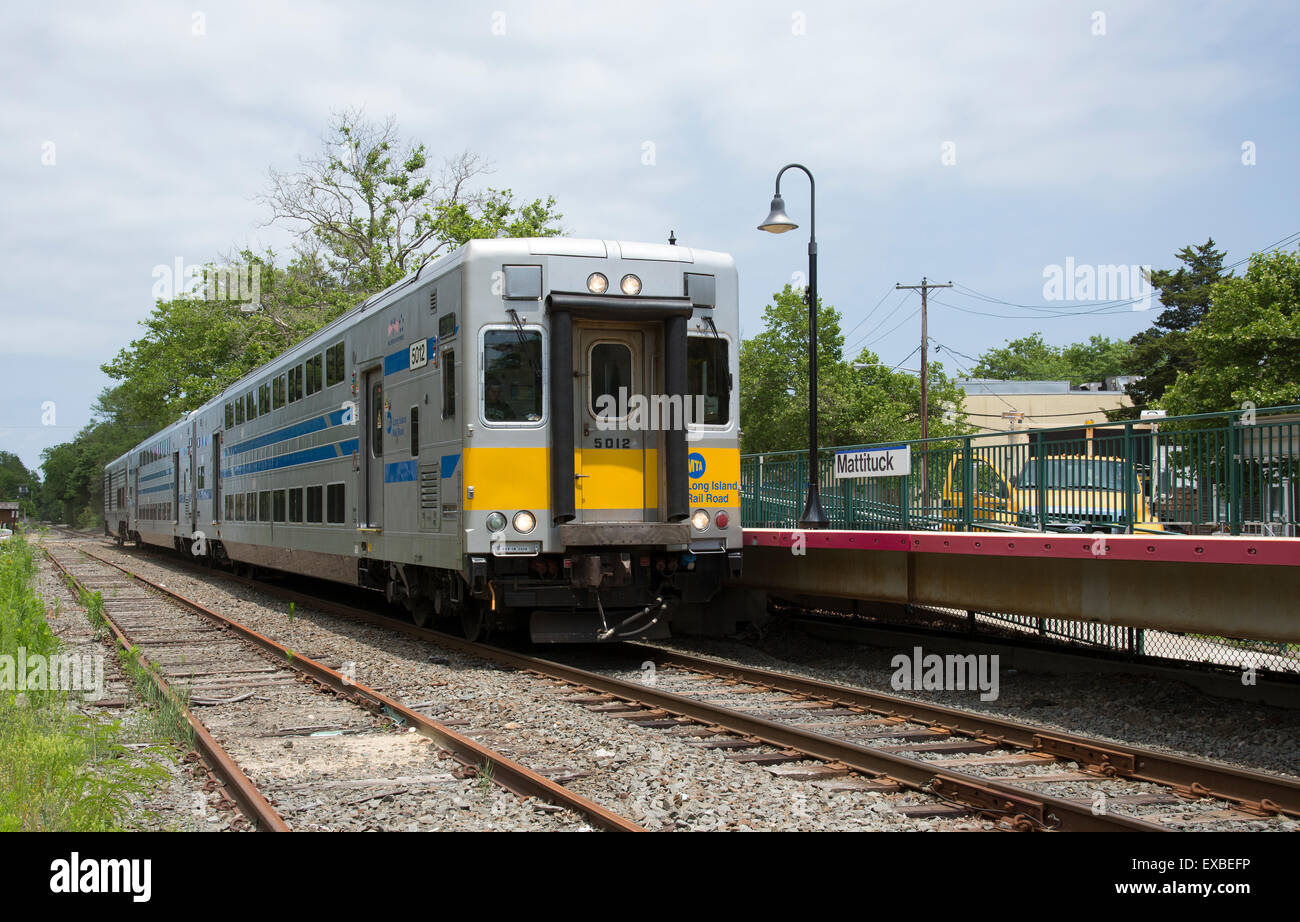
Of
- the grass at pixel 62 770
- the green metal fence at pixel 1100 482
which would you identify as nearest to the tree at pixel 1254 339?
the green metal fence at pixel 1100 482

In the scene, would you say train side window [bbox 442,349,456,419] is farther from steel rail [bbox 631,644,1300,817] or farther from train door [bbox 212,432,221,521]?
train door [bbox 212,432,221,521]

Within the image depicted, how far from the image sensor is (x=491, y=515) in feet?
33.9

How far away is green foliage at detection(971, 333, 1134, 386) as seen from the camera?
123 metres

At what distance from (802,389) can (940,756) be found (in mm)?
41247

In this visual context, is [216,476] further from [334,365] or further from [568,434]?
[568,434]

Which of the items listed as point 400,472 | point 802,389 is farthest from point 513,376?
point 802,389

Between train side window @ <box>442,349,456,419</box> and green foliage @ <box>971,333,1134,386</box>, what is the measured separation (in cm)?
11702

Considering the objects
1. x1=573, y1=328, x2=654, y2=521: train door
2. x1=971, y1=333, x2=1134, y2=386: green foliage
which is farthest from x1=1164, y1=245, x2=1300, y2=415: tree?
x1=971, y1=333, x2=1134, y2=386: green foliage

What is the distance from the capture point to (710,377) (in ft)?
36.7

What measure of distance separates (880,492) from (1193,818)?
7833 mm

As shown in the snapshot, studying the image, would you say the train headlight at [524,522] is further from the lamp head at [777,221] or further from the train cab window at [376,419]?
the lamp head at [777,221]

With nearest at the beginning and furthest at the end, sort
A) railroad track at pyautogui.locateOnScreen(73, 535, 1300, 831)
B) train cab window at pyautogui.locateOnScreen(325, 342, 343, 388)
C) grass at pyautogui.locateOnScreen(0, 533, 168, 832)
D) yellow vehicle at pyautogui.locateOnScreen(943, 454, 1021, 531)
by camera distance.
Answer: grass at pyautogui.locateOnScreen(0, 533, 168, 832)
railroad track at pyautogui.locateOnScreen(73, 535, 1300, 831)
yellow vehicle at pyautogui.locateOnScreen(943, 454, 1021, 531)
train cab window at pyautogui.locateOnScreen(325, 342, 343, 388)

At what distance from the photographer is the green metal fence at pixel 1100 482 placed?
29.1 ft

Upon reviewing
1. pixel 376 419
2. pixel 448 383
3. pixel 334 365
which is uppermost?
pixel 334 365
